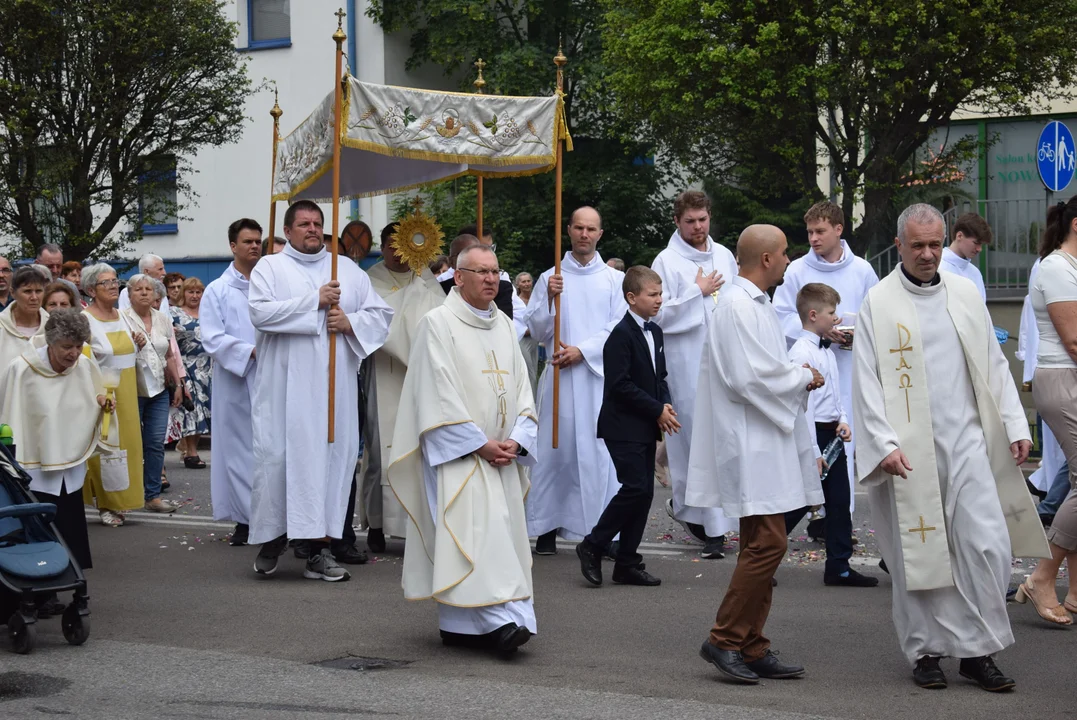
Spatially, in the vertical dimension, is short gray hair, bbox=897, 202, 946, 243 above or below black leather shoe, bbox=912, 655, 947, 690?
above

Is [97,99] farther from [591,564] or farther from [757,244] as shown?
[757,244]

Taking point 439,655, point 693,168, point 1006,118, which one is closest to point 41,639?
point 439,655

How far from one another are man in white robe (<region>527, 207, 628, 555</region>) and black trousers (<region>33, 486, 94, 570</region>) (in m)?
2.75

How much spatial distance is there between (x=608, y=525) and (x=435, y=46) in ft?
65.5

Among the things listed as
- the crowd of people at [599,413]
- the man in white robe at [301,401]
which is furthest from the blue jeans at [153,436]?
the man in white robe at [301,401]

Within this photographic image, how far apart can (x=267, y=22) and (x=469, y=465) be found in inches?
936

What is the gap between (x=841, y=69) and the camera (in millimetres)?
19359

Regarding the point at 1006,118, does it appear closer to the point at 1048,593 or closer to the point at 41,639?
the point at 1048,593

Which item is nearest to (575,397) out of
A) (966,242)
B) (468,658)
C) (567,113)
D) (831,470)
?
(831,470)

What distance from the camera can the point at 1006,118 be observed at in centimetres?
2394

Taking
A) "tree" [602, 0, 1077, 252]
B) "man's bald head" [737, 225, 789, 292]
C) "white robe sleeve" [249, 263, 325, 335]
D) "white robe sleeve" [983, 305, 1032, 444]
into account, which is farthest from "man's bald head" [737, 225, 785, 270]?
"tree" [602, 0, 1077, 252]

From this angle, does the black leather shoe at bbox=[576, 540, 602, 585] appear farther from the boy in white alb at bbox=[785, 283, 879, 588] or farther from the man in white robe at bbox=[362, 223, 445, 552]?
the man in white robe at bbox=[362, 223, 445, 552]

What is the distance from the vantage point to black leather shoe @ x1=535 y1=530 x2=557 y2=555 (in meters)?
9.62

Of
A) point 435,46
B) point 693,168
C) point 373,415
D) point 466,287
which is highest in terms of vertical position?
point 435,46
